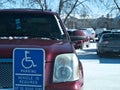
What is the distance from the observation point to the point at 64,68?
4.66 m

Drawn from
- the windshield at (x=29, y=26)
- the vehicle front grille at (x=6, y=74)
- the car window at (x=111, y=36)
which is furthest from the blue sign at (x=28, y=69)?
the car window at (x=111, y=36)

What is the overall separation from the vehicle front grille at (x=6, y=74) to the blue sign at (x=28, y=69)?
0.42 feet

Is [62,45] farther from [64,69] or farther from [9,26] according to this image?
[9,26]

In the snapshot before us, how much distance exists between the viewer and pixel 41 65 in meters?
4.45

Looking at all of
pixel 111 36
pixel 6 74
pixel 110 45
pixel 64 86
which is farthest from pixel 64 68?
pixel 111 36

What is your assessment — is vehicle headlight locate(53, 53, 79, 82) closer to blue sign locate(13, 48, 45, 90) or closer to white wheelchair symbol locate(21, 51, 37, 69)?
blue sign locate(13, 48, 45, 90)

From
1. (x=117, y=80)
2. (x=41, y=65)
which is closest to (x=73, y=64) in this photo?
(x=41, y=65)

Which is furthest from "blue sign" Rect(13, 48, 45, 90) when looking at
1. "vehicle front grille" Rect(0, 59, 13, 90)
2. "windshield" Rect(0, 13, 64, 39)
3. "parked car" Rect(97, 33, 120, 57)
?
"parked car" Rect(97, 33, 120, 57)

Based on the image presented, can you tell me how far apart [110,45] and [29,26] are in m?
15.7

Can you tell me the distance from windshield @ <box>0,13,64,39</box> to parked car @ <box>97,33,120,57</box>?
50.3 feet

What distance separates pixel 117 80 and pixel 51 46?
6343mm

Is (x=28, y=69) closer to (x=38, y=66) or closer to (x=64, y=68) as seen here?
(x=38, y=66)

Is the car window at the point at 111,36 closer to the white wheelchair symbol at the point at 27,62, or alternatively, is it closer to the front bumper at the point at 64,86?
the front bumper at the point at 64,86

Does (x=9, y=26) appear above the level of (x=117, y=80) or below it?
above
